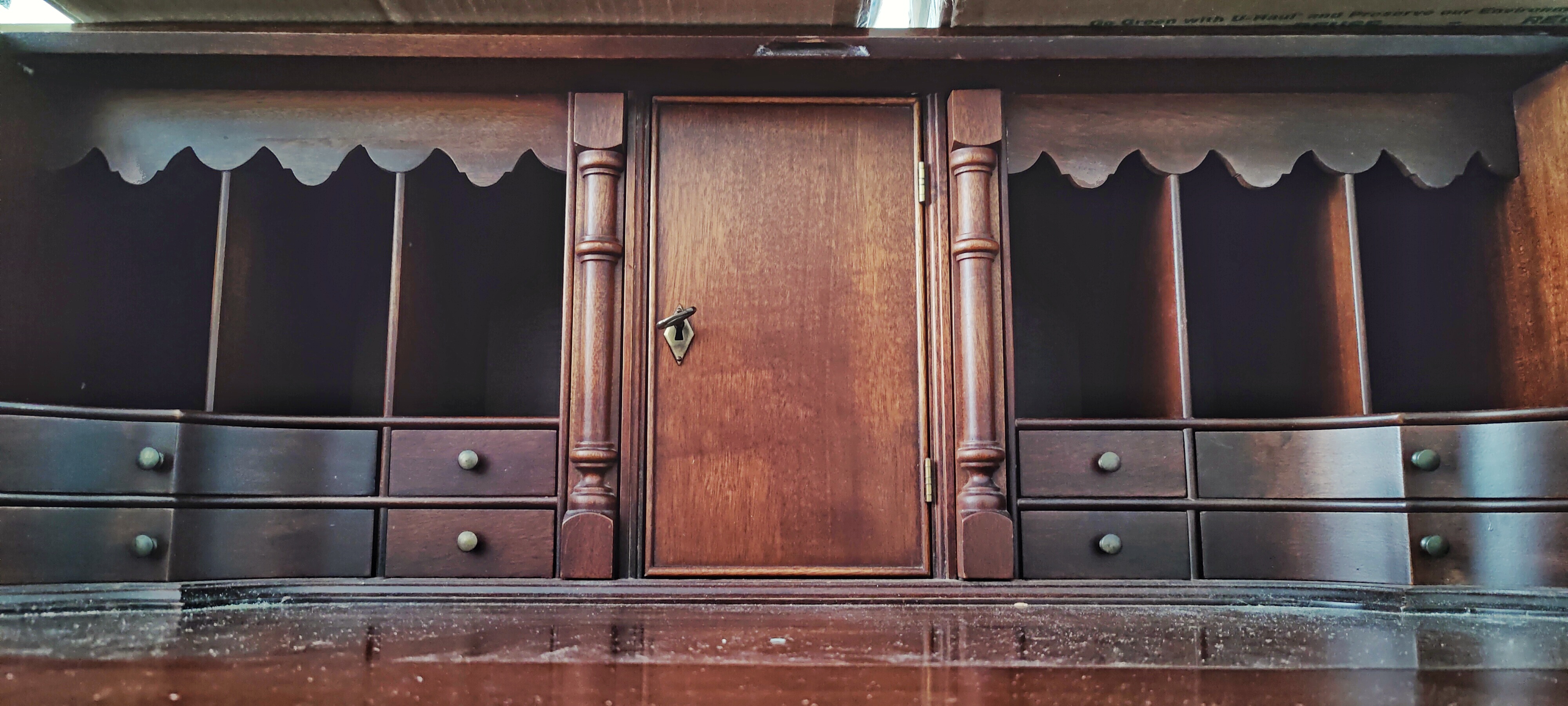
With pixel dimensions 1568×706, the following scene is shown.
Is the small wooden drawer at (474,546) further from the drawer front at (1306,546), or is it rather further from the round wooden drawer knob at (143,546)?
Answer: the drawer front at (1306,546)

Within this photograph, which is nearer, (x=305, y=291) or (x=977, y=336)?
(x=977, y=336)

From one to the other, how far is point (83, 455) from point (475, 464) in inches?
26.4

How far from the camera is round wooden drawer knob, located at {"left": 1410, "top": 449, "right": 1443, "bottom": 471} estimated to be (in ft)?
6.00

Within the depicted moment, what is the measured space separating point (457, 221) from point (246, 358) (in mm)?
Answer: 654

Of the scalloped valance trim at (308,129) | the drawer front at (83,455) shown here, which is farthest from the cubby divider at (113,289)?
the drawer front at (83,455)

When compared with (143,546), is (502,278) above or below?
above

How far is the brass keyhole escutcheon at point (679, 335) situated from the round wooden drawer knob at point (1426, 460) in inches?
53.8

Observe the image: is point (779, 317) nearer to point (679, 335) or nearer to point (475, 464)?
point (679, 335)

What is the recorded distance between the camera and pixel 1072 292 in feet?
8.95

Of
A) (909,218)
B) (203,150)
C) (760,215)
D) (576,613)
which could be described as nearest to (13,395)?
(203,150)

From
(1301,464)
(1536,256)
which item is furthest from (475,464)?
(1536,256)

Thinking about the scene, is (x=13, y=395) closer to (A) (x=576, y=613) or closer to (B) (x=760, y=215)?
(A) (x=576, y=613)

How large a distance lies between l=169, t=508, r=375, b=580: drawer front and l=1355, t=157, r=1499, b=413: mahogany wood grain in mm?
2369

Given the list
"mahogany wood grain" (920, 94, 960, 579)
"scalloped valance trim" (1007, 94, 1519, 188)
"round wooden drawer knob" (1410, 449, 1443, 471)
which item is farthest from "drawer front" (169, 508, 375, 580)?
"round wooden drawer knob" (1410, 449, 1443, 471)
